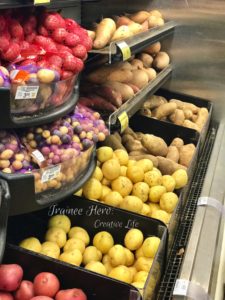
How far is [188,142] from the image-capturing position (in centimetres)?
268

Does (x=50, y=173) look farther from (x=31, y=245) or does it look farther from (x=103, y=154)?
(x=103, y=154)

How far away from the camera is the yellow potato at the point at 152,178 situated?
6.84 ft

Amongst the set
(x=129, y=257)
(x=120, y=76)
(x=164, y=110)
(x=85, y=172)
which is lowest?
(x=129, y=257)

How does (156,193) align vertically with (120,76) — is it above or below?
below

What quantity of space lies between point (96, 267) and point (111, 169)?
1.83 feet

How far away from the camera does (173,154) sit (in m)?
2.46

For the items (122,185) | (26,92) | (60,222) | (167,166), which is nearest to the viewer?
(26,92)

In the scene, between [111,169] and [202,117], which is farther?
[202,117]

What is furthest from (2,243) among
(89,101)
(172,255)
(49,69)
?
(89,101)

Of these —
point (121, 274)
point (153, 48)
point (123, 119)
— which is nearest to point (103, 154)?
point (123, 119)

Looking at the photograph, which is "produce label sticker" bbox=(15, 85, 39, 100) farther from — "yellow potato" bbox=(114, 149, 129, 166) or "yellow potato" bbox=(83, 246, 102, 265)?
"yellow potato" bbox=(114, 149, 129, 166)

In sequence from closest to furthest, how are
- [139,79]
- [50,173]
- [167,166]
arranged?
[50,173]
[167,166]
[139,79]

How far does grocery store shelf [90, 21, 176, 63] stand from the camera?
1858 millimetres

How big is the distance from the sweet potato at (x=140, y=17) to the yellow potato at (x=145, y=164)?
3.79ft
